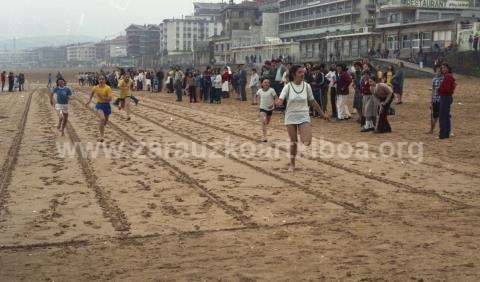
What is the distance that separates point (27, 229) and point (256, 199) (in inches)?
113

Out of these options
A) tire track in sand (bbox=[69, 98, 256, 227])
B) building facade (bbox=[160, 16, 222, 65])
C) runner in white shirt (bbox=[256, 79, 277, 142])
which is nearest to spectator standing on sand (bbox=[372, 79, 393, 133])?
runner in white shirt (bbox=[256, 79, 277, 142])

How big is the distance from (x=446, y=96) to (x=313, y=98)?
4.88m

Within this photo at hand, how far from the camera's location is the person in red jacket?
1337cm

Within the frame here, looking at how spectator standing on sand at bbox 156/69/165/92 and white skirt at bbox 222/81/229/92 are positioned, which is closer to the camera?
white skirt at bbox 222/81/229/92

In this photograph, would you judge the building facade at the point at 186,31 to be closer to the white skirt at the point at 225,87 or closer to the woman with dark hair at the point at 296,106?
the white skirt at the point at 225,87

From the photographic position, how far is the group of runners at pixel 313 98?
32.1 ft

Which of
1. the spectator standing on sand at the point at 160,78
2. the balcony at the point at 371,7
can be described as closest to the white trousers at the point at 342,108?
the spectator standing on sand at the point at 160,78

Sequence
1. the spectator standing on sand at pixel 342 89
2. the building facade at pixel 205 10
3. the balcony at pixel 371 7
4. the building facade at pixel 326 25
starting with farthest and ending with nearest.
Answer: the building facade at pixel 205 10, the balcony at pixel 371 7, the building facade at pixel 326 25, the spectator standing on sand at pixel 342 89

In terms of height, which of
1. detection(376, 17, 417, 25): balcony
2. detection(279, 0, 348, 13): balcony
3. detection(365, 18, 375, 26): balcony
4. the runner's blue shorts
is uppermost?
detection(279, 0, 348, 13): balcony

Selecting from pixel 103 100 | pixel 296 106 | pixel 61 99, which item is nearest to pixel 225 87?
pixel 61 99

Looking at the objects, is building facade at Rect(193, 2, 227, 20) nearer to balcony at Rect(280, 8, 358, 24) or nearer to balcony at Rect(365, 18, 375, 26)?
balcony at Rect(280, 8, 358, 24)

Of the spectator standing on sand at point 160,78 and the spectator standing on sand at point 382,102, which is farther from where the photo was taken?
the spectator standing on sand at point 160,78

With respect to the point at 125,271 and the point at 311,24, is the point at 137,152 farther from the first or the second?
the point at 311,24

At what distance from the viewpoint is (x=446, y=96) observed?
13.5m
